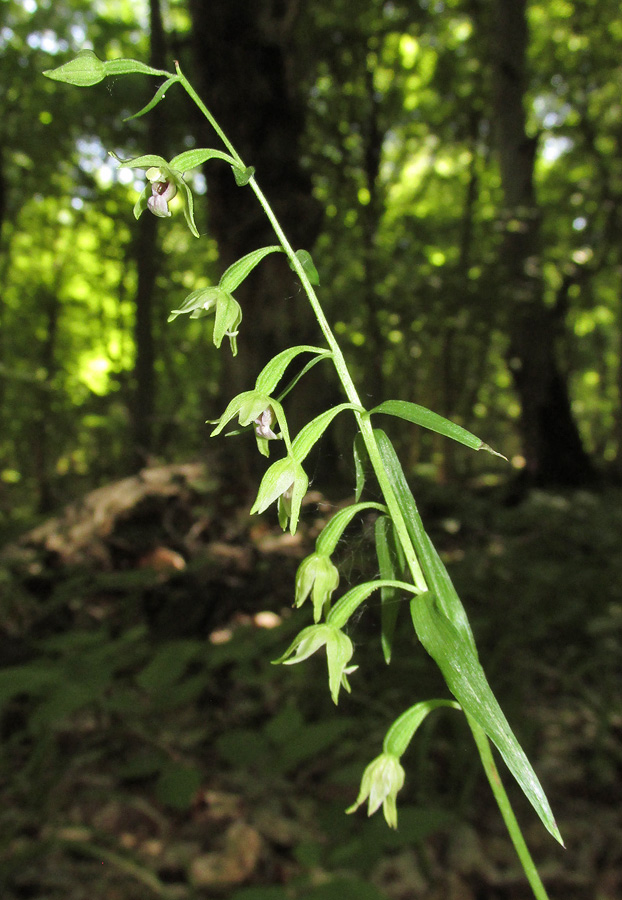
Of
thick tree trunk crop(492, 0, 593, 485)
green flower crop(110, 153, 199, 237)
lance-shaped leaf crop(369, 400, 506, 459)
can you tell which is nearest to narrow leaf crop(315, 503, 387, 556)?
lance-shaped leaf crop(369, 400, 506, 459)

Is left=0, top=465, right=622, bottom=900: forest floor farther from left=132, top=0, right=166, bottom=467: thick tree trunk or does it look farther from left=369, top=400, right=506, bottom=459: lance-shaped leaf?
left=369, top=400, right=506, bottom=459: lance-shaped leaf

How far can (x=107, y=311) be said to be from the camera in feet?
36.5

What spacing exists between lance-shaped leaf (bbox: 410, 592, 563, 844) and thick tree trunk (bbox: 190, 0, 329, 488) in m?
3.36

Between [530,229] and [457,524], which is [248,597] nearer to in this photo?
[457,524]

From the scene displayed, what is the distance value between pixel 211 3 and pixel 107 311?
762 centimetres

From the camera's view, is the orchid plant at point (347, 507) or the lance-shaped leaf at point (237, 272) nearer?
the orchid plant at point (347, 507)

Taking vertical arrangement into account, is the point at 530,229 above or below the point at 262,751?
above

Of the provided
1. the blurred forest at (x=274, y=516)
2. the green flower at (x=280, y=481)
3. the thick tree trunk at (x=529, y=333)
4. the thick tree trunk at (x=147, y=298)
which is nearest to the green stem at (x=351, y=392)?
the green flower at (x=280, y=481)

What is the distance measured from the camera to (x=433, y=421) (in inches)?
27.0

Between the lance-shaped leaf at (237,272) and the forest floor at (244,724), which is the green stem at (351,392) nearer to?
the lance-shaped leaf at (237,272)

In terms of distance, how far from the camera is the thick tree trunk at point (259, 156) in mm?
4055

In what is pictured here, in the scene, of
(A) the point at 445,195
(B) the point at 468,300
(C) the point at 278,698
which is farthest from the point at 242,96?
(A) the point at 445,195

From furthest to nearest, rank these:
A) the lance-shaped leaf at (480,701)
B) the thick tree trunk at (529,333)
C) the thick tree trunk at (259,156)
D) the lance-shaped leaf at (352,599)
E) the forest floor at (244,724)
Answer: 1. the thick tree trunk at (529,333)
2. the thick tree trunk at (259,156)
3. the forest floor at (244,724)
4. the lance-shaped leaf at (352,599)
5. the lance-shaped leaf at (480,701)

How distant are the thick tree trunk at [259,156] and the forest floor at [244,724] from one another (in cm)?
97
